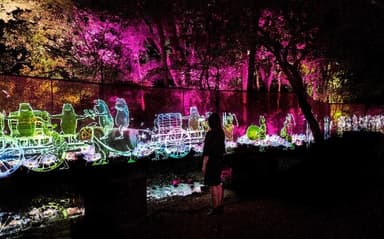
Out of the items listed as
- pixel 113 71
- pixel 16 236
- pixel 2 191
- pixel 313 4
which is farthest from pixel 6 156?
pixel 313 4

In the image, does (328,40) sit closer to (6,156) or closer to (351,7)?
(351,7)

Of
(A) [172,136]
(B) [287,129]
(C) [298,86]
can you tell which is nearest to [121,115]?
(A) [172,136]

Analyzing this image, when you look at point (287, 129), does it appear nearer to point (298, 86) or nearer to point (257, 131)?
point (257, 131)

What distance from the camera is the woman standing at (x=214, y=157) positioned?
24.5 ft

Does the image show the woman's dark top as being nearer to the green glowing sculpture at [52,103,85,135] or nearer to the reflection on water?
the reflection on water

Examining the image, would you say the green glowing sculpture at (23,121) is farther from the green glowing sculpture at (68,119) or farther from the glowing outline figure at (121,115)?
the glowing outline figure at (121,115)

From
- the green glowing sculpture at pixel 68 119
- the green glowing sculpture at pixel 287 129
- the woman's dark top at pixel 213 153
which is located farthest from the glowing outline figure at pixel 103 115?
the green glowing sculpture at pixel 287 129

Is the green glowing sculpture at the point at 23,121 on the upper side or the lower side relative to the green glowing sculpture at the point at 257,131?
upper

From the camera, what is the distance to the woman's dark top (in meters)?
7.46

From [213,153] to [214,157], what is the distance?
0.08 meters

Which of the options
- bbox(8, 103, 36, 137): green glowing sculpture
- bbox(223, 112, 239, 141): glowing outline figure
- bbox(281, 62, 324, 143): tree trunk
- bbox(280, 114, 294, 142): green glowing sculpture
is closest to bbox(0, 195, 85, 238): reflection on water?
bbox(8, 103, 36, 137): green glowing sculpture

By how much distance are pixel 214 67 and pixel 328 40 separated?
5.76 m

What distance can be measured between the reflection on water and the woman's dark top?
2915 mm

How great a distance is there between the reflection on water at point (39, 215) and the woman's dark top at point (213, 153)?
2915mm
